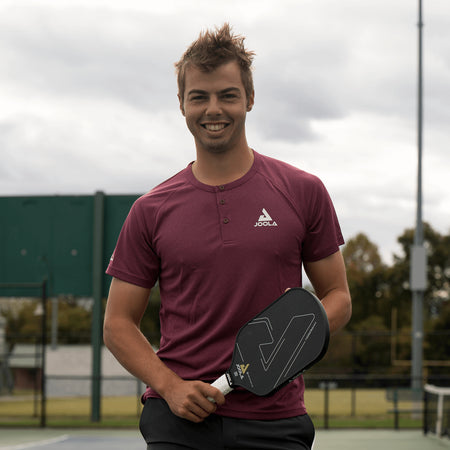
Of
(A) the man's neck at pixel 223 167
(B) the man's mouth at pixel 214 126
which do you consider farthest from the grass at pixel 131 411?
(B) the man's mouth at pixel 214 126

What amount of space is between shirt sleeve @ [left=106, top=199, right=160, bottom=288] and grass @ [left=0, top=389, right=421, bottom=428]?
50.8 feet

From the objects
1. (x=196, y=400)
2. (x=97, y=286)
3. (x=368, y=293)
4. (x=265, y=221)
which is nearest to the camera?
(x=196, y=400)

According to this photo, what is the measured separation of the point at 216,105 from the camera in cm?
236

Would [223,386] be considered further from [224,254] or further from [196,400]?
[224,254]

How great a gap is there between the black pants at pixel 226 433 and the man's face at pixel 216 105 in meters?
0.77

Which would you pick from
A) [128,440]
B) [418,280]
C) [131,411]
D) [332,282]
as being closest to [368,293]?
[131,411]

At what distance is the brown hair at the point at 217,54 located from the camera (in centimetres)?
236

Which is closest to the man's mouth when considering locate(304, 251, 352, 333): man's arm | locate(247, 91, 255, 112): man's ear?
locate(247, 91, 255, 112): man's ear

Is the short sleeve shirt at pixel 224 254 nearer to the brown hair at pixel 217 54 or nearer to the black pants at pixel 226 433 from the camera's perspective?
the black pants at pixel 226 433

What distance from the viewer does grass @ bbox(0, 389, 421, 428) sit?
59.4ft

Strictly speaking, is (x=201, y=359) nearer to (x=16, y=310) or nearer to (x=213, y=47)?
(x=213, y=47)

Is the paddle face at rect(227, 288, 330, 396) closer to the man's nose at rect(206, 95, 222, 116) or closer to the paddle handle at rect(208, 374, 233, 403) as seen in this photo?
the paddle handle at rect(208, 374, 233, 403)

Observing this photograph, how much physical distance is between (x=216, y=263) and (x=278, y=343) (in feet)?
0.89

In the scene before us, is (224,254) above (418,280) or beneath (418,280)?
above
